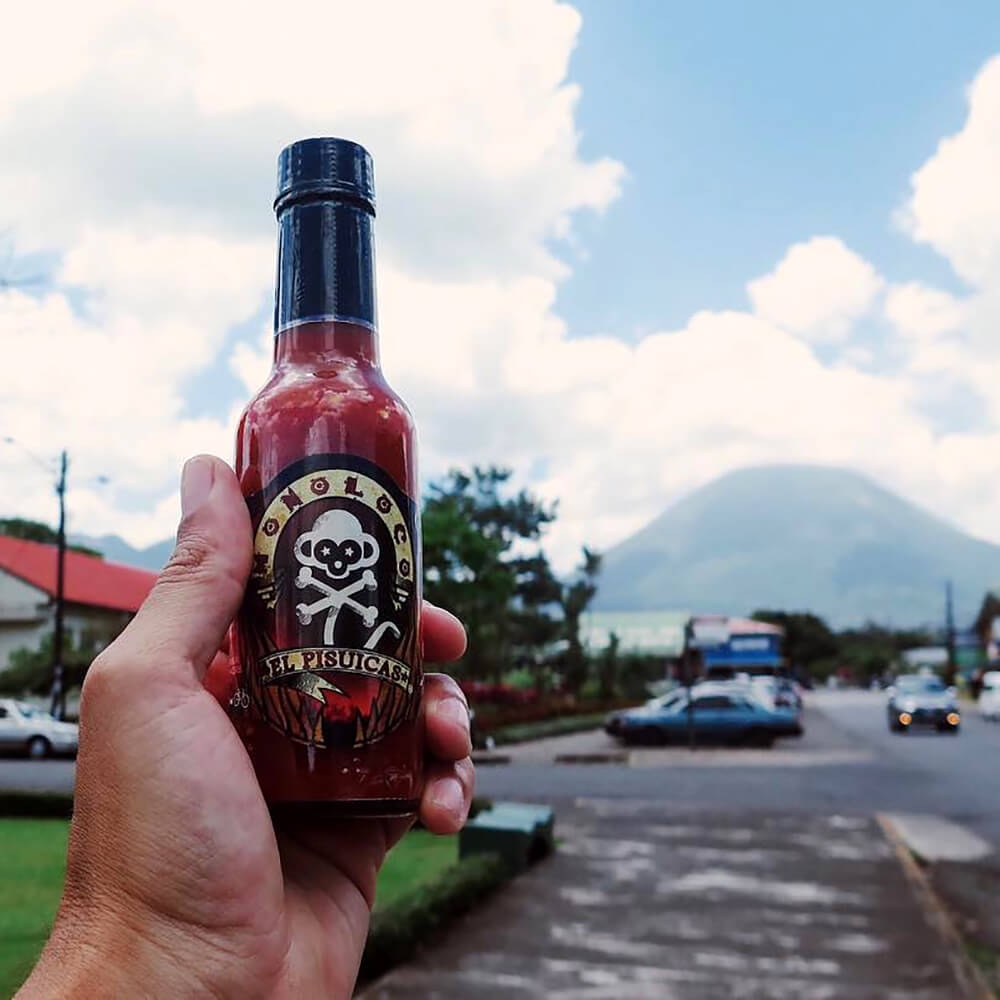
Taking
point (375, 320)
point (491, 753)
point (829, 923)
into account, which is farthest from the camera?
point (491, 753)

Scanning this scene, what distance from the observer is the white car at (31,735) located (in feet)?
84.1

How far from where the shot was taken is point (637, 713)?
27.0 m

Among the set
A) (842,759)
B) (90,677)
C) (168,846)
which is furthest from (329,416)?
(842,759)

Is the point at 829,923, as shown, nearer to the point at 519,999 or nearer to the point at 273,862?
the point at 519,999

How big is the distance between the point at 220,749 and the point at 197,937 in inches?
11.5

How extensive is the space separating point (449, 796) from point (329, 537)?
55cm

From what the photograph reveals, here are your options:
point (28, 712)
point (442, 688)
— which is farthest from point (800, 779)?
point (442, 688)

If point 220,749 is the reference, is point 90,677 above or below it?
above

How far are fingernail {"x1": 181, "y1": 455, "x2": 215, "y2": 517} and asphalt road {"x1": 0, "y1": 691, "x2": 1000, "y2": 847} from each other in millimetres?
12975

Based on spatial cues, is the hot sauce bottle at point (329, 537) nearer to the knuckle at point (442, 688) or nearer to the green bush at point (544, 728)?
the knuckle at point (442, 688)

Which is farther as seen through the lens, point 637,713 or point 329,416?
point 637,713

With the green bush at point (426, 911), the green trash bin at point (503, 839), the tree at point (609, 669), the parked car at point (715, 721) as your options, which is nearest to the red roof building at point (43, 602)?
the tree at point (609, 669)

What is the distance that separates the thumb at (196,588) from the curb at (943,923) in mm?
6548

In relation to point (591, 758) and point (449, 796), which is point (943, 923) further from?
point (591, 758)
